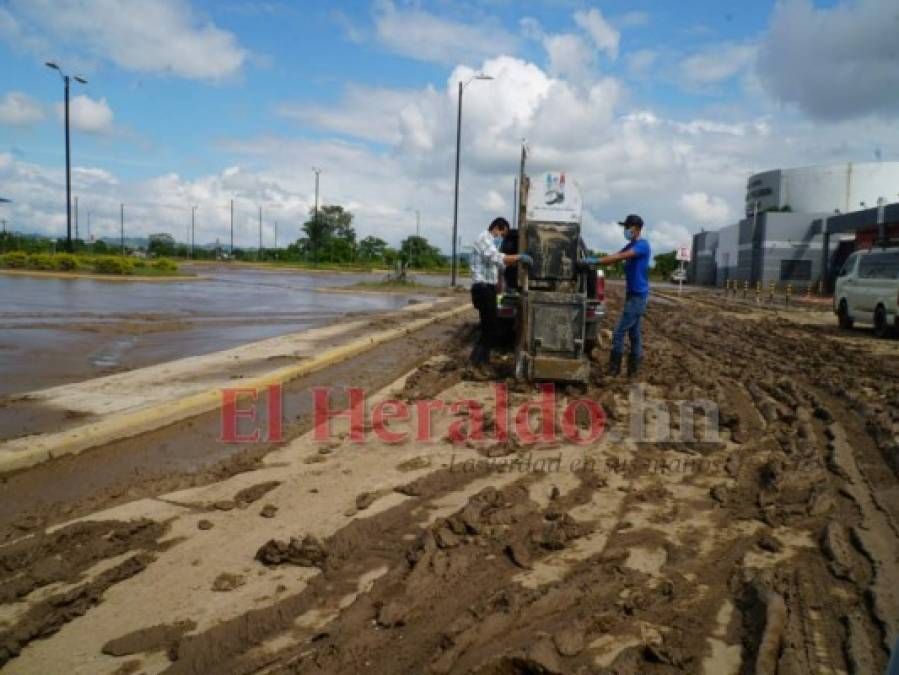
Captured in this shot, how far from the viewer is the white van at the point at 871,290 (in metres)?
15.8

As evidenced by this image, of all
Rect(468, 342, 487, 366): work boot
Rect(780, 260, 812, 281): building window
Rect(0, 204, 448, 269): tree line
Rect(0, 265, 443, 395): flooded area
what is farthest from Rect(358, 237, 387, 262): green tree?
Rect(468, 342, 487, 366): work boot

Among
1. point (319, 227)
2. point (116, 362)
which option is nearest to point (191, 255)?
point (319, 227)

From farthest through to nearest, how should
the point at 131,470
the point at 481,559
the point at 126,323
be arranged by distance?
the point at 126,323, the point at 131,470, the point at 481,559

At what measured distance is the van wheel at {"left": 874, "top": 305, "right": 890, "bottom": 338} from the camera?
52.6 ft

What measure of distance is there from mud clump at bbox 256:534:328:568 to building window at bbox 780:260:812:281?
5082 cm

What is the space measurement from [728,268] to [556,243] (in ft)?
172

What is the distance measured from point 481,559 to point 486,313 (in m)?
7.04

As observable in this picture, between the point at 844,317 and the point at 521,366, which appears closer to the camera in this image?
the point at 521,366

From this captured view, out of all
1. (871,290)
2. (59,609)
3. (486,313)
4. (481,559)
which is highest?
(871,290)

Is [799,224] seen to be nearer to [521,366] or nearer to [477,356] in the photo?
[477,356]

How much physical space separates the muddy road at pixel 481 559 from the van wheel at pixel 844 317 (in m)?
13.2

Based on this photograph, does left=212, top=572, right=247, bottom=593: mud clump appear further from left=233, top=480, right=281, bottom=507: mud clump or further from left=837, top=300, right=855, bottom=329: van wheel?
left=837, top=300, right=855, bottom=329: van wheel

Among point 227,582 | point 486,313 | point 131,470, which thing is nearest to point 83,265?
point 486,313

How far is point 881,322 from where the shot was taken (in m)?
16.2
